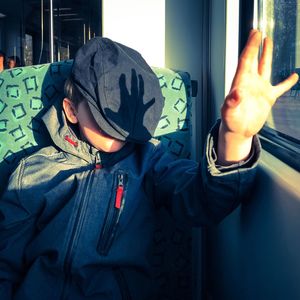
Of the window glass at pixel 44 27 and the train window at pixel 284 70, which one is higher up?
the window glass at pixel 44 27

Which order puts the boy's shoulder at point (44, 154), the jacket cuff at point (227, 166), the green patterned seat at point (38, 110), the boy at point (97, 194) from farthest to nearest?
the green patterned seat at point (38, 110)
the boy's shoulder at point (44, 154)
the boy at point (97, 194)
the jacket cuff at point (227, 166)

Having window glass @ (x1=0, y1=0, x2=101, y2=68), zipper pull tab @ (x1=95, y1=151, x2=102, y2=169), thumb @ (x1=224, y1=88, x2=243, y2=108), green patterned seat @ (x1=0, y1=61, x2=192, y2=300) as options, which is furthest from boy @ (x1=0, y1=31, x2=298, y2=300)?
window glass @ (x1=0, y1=0, x2=101, y2=68)

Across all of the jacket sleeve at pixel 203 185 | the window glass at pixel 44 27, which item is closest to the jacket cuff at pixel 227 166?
the jacket sleeve at pixel 203 185

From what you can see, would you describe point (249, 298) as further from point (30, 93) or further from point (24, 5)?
point (24, 5)

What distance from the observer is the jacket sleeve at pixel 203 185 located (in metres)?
0.82

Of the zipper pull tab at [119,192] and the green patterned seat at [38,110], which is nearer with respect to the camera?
the zipper pull tab at [119,192]

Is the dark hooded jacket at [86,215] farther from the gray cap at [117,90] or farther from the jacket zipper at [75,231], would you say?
the gray cap at [117,90]

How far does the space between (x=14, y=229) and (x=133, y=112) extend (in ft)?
1.60

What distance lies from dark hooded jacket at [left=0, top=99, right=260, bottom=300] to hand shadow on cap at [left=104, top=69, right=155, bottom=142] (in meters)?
0.09

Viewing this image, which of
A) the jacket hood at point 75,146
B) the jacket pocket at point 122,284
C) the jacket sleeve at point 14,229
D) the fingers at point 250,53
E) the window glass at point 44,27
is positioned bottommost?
the jacket pocket at point 122,284

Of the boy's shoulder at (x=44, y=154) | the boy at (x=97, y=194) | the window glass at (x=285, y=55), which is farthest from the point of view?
the boy's shoulder at (x=44, y=154)

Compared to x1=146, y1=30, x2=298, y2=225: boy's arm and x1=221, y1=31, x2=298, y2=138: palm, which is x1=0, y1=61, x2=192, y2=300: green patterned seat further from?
x1=221, y1=31, x2=298, y2=138: palm

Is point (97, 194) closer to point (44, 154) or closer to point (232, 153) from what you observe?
point (44, 154)

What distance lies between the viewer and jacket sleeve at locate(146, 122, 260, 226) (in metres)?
0.82
